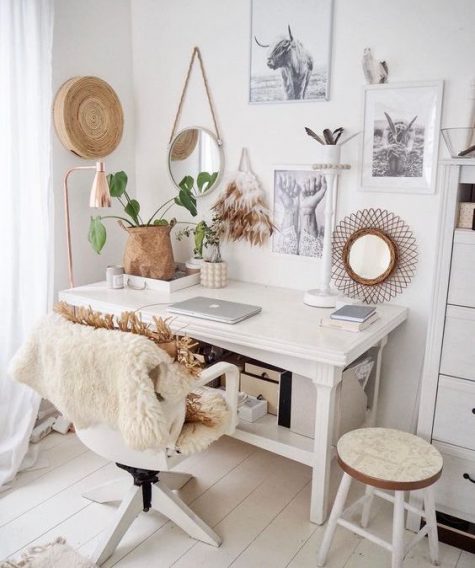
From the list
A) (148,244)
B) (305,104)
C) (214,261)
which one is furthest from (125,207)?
(305,104)

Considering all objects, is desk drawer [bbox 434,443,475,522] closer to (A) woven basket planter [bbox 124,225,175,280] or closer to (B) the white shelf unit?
(B) the white shelf unit

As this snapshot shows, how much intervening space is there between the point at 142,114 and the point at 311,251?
48.1 inches

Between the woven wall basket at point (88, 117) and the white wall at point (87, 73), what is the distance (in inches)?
2.8

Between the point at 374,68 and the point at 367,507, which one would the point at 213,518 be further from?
the point at 374,68

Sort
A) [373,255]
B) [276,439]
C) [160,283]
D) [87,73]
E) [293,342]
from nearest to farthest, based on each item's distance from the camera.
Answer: [293,342]
[276,439]
[373,255]
[160,283]
[87,73]

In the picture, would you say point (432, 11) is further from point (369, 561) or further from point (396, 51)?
point (369, 561)

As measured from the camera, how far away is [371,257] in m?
2.29

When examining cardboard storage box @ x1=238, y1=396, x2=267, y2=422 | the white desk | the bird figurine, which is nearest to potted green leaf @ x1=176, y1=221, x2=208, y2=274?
the white desk

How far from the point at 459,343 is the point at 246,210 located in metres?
1.19

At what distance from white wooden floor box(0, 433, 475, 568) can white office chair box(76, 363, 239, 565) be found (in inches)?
2.3

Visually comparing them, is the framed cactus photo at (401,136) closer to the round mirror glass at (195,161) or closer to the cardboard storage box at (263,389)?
the round mirror glass at (195,161)

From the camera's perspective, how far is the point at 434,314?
→ 178cm

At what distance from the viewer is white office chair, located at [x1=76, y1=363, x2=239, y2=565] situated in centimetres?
163

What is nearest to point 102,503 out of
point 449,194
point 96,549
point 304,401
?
point 96,549
